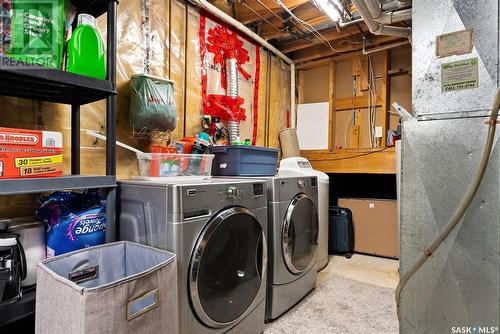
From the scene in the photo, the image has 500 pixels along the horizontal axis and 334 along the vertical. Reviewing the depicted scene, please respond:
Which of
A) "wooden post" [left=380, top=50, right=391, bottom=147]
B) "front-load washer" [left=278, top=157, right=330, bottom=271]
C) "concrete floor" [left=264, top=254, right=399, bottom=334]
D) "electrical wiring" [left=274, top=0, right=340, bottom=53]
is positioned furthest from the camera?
"wooden post" [left=380, top=50, right=391, bottom=147]

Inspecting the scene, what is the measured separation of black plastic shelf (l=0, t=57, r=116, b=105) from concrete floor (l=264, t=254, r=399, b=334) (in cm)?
168

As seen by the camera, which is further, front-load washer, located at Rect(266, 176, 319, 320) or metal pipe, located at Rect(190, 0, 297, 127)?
metal pipe, located at Rect(190, 0, 297, 127)

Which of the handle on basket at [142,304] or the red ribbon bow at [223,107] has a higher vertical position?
the red ribbon bow at [223,107]

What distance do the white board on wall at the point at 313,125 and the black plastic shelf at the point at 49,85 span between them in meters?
2.85

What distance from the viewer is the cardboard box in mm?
3105

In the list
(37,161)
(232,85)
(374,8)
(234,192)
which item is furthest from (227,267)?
(374,8)

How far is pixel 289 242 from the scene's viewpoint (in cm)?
192

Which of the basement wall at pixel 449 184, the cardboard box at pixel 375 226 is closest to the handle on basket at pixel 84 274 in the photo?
the basement wall at pixel 449 184

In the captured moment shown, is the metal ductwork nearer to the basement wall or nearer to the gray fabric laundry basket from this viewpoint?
the basement wall

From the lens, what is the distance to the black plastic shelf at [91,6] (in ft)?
4.67

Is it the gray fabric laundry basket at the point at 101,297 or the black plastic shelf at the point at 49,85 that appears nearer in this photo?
the gray fabric laundry basket at the point at 101,297

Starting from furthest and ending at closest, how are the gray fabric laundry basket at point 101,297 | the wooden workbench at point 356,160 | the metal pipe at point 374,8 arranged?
1. the wooden workbench at point 356,160
2. the metal pipe at point 374,8
3. the gray fabric laundry basket at point 101,297

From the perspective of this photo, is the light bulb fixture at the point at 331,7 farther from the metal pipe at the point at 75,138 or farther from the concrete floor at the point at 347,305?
the concrete floor at the point at 347,305

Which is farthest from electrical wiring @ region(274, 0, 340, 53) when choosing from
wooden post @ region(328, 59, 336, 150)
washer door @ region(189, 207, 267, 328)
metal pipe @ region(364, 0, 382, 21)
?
washer door @ region(189, 207, 267, 328)
